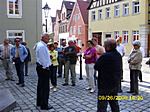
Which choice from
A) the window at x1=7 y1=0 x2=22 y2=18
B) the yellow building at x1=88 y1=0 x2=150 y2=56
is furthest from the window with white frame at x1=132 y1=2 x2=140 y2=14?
A: the window at x1=7 y1=0 x2=22 y2=18

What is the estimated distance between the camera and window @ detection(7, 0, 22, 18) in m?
18.4

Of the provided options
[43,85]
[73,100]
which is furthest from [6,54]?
[43,85]

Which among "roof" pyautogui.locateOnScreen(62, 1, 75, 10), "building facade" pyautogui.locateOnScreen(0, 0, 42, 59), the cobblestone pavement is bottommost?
the cobblestone pavement

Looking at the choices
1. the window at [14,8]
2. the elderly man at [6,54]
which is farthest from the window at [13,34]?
the elderly man at [6,54]

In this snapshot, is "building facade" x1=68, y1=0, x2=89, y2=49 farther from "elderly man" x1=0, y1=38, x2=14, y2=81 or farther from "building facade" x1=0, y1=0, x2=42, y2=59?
"elderly man" x1=0, y1=38, x2=14, y2=81

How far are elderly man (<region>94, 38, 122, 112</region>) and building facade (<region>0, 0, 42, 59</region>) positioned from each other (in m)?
14.6

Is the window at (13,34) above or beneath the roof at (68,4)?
beneath

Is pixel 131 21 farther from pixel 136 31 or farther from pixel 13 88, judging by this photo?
pixel 13 88

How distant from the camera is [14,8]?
18641mm

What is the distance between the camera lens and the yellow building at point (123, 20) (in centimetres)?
2883

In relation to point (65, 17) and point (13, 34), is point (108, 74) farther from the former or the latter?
point (65, 17)

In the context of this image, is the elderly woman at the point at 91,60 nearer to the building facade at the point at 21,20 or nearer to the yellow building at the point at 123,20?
the building facade at the point at 21,20

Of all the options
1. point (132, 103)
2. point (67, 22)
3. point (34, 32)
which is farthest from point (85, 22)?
point (132, 103)

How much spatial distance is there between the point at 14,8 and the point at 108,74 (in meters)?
15.5
